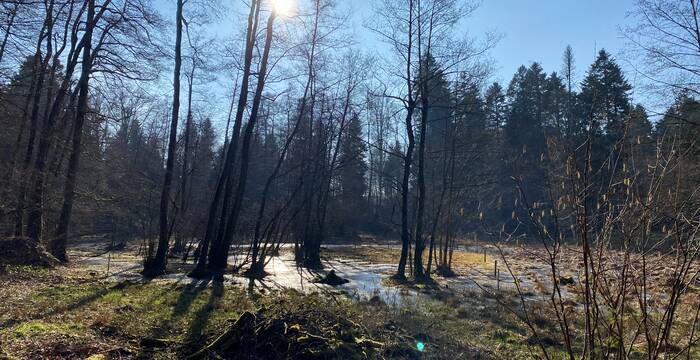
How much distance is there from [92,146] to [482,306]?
16.5 metres

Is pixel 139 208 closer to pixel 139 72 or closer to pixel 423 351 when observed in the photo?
pixel 139 72

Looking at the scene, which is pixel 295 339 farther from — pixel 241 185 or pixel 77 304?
pixel 241 185

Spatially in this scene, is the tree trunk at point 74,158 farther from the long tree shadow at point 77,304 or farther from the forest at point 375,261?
the long tree shadow at point 77,304

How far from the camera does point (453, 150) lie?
20.2 meters

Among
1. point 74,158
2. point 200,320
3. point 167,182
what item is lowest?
point 200,320

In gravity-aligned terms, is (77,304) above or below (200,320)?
above

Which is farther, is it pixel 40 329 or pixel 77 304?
pixel 77 304

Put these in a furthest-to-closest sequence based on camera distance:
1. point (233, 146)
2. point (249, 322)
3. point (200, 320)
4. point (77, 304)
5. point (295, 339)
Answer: point (233, 146), point (77, 304), point (200, 320), point (249, 322), point (295, 339)

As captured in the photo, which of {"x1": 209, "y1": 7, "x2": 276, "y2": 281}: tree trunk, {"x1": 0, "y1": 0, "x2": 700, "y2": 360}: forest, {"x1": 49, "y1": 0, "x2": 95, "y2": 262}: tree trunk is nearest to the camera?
{"x1": 0, "y1": 0, "x2": 700, "y2": 360}: forest

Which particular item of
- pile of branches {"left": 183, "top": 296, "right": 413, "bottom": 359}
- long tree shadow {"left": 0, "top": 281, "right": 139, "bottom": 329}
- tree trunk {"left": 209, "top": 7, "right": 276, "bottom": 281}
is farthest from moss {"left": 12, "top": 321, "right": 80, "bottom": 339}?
tree trunk {"left": 209, "top": 7, "right": 276, "bottom": 281}

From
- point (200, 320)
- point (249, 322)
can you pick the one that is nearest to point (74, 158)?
point (200, 320)

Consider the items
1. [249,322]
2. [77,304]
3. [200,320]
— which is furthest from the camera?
[77,304]

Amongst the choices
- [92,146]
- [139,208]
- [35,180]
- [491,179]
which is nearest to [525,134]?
[491,179]

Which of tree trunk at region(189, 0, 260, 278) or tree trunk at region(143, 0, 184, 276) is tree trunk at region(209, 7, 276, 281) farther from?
tree trunk at region(143, 0, 184, 276)
